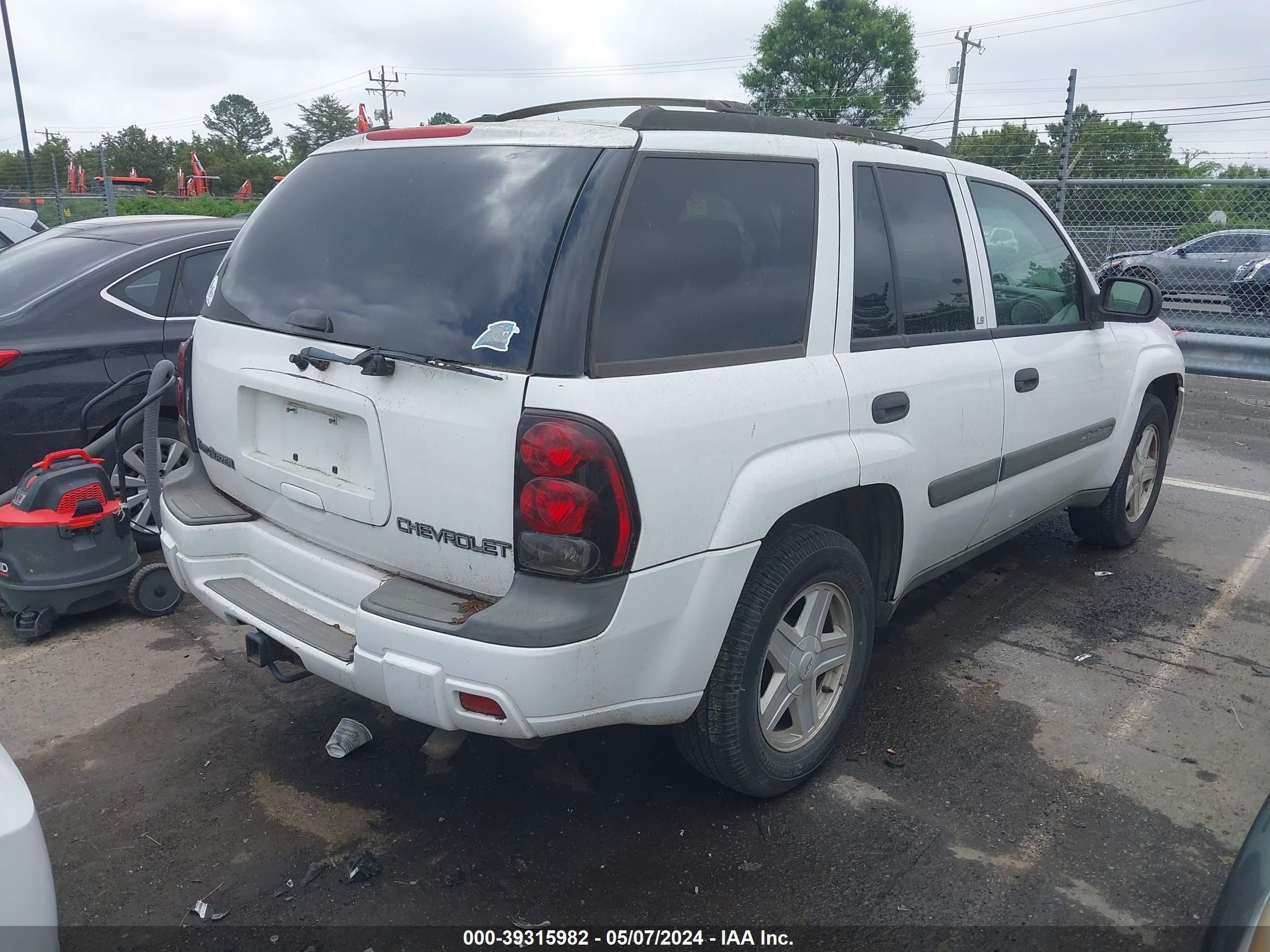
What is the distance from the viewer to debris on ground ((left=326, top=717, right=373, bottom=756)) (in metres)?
3.13

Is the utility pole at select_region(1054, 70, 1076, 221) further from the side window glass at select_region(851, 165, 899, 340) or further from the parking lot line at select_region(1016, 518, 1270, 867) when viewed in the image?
the side window glass at select_region(851, 165, 899, 340)

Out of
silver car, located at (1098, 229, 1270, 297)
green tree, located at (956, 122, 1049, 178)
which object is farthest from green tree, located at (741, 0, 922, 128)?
silver car, located at (1098, 229, 1270, 297)

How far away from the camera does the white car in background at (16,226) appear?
9.70m

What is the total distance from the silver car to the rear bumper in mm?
13348

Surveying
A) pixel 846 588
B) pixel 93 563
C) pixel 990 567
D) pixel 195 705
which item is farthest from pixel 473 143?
pixel 990 567

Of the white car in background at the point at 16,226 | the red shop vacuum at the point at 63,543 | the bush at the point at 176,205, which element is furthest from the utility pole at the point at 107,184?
the red shop vacuum at the point at 63,543

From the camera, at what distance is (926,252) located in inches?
136

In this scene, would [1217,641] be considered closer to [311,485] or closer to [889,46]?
[311,485]

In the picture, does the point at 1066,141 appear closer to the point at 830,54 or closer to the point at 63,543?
the point at 63,543

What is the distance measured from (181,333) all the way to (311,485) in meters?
2.81

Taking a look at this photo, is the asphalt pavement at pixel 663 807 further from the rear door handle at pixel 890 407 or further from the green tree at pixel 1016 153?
the green tree at pixel 1016 153

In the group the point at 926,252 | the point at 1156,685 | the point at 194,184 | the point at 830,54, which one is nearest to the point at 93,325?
the point at 926,252

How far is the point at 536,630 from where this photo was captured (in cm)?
225

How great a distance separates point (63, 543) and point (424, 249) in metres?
2.48
